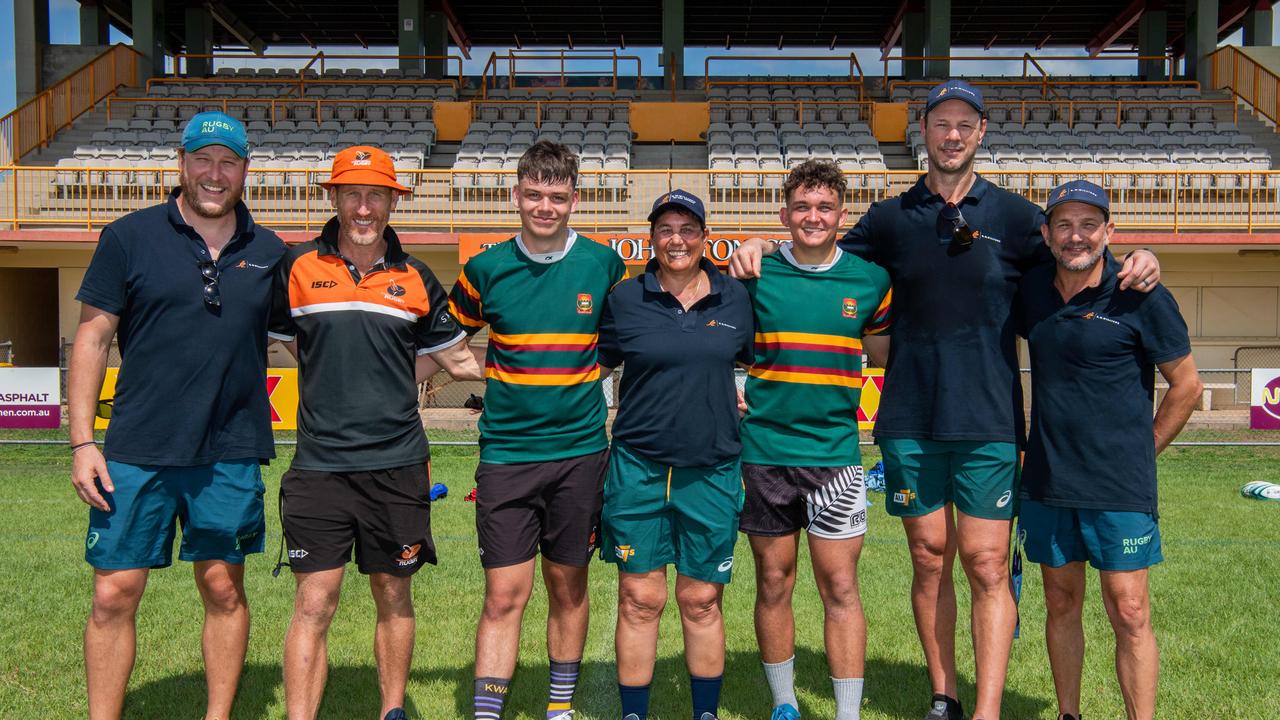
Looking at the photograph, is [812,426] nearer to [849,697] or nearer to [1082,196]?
[849,697]

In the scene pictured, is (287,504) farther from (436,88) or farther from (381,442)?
(436,88)

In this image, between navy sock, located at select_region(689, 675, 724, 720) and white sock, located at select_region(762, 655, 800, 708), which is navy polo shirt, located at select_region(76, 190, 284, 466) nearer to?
navy sock, located at select_region(689, 675, 724, 720)

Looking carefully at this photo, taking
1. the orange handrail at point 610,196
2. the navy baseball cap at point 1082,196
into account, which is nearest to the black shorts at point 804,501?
the navy baseball cap at point 1082,196

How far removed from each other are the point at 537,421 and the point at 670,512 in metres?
0.65

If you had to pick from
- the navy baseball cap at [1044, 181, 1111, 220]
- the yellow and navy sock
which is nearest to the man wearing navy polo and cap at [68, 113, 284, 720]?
the yellow and navy sock

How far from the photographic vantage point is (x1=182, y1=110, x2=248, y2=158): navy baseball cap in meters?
3.88

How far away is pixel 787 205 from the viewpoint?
409 centimetres

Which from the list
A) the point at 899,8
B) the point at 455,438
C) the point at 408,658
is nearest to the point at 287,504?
the point at 408,658

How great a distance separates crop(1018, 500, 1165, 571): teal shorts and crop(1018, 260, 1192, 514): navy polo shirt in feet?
0.19

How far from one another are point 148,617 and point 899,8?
27751 mm

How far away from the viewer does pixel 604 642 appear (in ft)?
17.8

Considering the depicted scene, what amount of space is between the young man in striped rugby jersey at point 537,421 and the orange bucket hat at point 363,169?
49cm

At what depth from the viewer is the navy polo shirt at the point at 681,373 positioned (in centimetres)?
386

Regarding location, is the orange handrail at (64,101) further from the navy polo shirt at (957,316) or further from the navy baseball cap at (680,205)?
the navy polo shirt at (957,316)
